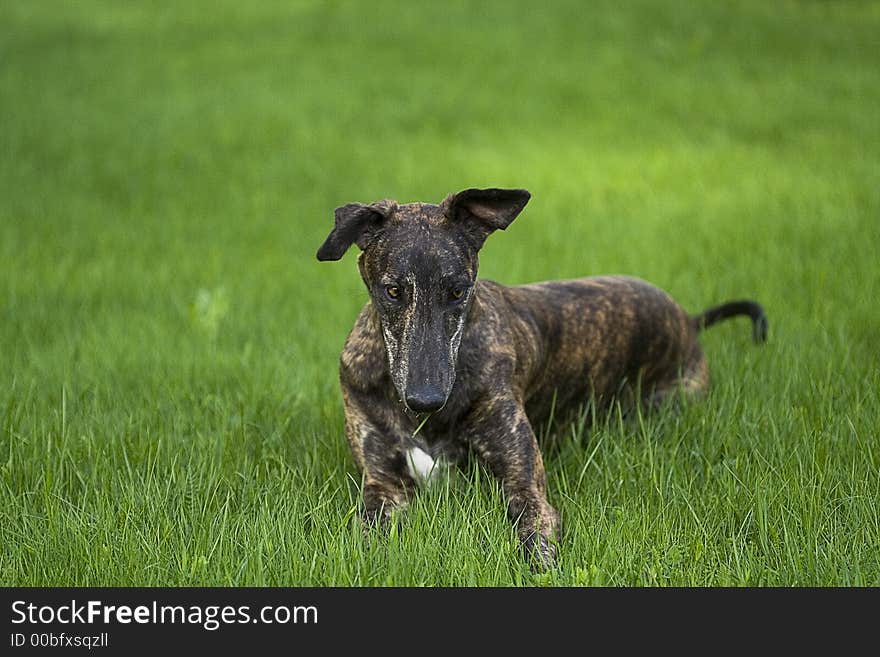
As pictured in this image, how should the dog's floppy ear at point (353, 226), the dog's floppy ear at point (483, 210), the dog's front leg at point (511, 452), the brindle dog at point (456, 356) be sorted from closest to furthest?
1. the brindle dog at point (456, 356)
2. the dog's floppy ear at point (353, 226)
3. the dog's floppy ear at point (483, 210)
4. the dog's front leg at point (511, 452)

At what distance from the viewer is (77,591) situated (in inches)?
160

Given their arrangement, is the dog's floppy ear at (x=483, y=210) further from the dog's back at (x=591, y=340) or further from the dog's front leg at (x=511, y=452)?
the dog's front leg at (x=511, y=452)

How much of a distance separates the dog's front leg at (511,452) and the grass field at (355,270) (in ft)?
0.30

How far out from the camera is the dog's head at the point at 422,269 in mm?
4312

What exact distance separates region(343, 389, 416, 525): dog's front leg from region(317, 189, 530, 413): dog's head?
46cm

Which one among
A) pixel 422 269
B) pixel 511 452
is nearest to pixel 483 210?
pixel 422 269

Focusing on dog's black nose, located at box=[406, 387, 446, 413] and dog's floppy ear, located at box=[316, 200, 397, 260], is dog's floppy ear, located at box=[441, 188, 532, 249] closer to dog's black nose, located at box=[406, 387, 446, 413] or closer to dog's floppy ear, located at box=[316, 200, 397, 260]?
dog's floppy ear, located at box=[316, 200, 397, 260]

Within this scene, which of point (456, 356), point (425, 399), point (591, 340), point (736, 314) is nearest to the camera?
point (425, 399)

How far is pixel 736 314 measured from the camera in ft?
24.2

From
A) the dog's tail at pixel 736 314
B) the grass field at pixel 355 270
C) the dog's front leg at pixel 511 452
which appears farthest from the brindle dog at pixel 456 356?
the dog's tail at pixel 736 314

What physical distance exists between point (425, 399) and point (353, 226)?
868 mm

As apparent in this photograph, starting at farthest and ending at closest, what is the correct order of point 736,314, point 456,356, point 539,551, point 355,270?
point 355,270
point 736,314
point 456,356
point 539,551

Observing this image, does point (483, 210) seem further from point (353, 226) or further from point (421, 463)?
point (421, 463)

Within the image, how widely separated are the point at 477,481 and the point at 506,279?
14.1 ft
